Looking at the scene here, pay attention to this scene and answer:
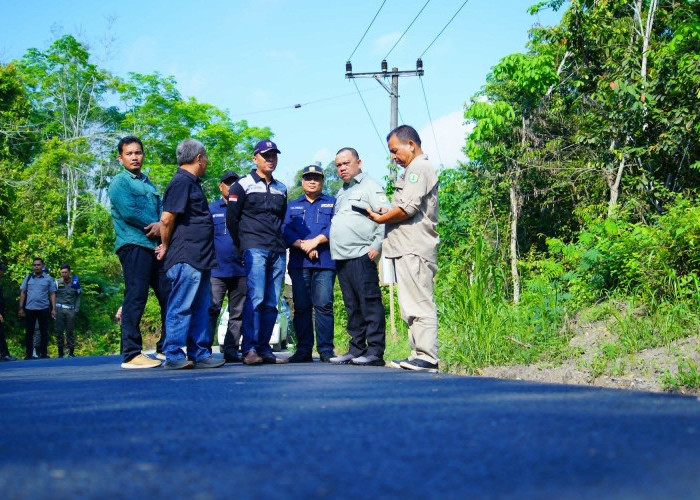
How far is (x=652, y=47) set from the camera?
15.5 metres

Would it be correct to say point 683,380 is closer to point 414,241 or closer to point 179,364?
point 414,241

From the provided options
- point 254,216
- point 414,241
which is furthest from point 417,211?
point 254,216

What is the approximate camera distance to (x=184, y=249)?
8.43m

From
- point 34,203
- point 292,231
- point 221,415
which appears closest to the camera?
point 221,415

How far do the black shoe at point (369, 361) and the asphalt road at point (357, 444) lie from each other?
369 cm

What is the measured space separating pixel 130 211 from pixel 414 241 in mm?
2691

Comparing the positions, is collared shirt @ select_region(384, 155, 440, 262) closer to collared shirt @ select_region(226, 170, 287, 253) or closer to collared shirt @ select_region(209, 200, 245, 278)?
collared shirt @ select_region(226, 170, 287, 253)

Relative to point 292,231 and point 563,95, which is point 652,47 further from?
point 292,231

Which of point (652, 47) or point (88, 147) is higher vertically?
point (88, 147)

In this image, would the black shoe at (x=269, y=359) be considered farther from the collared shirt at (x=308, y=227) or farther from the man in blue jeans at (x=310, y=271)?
the collared shirt at (x=308, y=227)

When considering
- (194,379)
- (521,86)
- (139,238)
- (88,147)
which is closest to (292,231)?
(139,238)

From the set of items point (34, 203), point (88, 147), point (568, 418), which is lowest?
point (568, 418)

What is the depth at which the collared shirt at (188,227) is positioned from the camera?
332 inches

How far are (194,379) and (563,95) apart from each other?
1610cm
